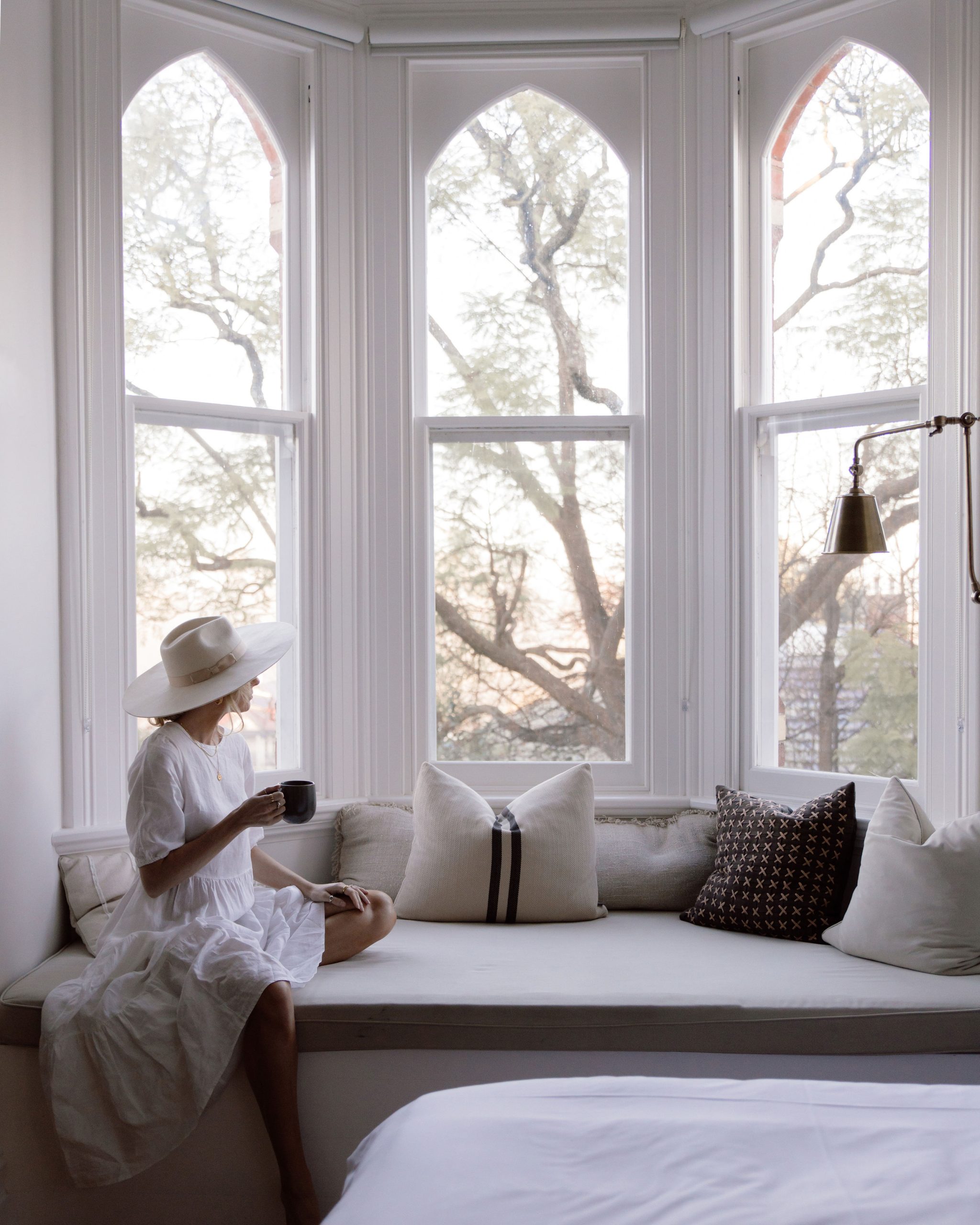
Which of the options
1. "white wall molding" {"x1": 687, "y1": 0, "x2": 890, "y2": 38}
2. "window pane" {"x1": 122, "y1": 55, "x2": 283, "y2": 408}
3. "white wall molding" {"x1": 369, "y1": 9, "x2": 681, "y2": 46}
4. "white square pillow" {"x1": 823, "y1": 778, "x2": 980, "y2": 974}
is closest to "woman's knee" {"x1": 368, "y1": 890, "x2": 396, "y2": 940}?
"white square pillow" {"x1": 823, "y1": 778, "x2": 980, "y2": 974}

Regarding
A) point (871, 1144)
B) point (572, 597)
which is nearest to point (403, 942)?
point (572, 597)

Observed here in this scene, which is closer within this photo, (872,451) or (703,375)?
(872,451)

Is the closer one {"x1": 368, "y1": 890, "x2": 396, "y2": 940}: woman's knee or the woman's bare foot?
the woman's bare foot

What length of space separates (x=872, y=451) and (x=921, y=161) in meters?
0.91

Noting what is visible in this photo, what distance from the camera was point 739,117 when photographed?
11.0ft

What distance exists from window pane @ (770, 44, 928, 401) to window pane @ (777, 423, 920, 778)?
9.2 inches

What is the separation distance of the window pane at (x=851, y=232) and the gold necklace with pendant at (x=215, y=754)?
218 centimetres

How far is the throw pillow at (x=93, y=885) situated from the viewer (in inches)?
107

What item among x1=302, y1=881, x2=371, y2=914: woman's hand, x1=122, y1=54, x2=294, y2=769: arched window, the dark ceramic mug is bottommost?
x1=302, y1=881, x2=371, y2=914: woman's hand

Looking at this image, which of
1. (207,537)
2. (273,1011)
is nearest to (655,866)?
(273,1011)

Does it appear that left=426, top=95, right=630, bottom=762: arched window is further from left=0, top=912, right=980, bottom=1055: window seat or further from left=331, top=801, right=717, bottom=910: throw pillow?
left=0, top=912, right=980, bottom=1055: window seat

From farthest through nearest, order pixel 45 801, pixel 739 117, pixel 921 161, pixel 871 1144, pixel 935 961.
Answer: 1. pixel 739 117
2. pixel 921 161
3. pixel 45 801
4. pixel 935 961
5. pixel 871 1144

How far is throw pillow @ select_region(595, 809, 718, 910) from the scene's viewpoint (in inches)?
122

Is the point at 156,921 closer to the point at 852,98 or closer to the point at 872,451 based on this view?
the point at 872,451
